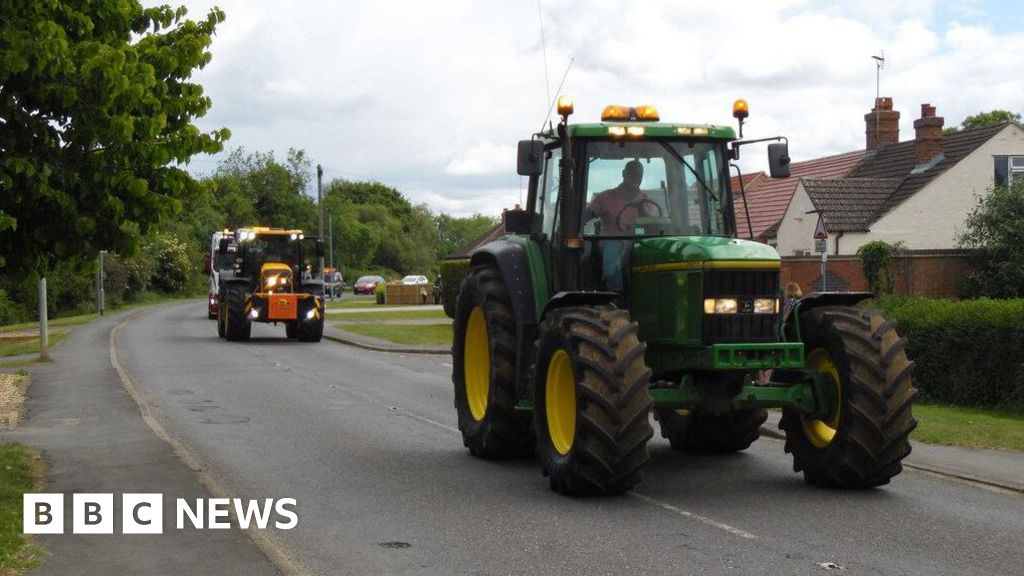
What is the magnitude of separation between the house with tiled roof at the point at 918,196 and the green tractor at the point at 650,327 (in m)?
26.6

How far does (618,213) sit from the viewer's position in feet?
35.8

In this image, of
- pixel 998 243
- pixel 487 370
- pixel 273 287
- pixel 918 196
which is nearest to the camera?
pixel 487 370

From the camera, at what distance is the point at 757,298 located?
10141 millimetres

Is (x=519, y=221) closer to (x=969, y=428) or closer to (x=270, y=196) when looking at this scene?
(x=969, y=428)

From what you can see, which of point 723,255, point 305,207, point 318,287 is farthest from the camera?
point 305,207

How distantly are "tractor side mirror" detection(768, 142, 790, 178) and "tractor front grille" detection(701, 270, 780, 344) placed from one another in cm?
120

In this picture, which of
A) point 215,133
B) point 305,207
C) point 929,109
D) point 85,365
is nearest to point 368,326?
point 85,365

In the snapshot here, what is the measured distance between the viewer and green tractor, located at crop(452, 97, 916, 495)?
9.62 metres

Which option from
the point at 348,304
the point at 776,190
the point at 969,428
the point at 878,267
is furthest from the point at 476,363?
the point at 348,304

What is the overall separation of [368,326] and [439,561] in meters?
32.8

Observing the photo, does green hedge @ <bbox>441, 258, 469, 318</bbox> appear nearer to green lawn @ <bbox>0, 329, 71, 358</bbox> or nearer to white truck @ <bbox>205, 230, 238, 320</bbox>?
white truck @ <bbox>205, 230, 238, 320</bbox>

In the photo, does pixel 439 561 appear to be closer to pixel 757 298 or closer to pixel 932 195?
pixel 757 298

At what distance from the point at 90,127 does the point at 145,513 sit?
2899 mm

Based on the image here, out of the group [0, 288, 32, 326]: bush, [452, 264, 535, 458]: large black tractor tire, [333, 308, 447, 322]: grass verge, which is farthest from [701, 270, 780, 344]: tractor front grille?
[0, 288, 32, 326]: bush
